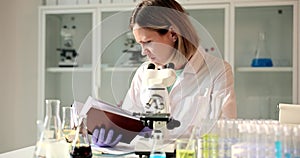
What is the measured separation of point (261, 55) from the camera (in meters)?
3.02

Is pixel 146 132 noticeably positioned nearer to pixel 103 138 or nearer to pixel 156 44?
pixel 103 138

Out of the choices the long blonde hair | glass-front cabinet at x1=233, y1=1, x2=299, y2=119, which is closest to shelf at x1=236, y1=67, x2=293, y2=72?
glass-front cabinet at x1=233, y1=1, x2=299, y2=119

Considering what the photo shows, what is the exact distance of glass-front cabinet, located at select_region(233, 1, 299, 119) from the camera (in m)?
2.94

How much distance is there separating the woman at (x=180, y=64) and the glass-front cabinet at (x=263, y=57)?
4.35 feet

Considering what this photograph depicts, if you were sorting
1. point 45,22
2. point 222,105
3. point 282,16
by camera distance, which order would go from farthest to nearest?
point 45,22 < point 282,16 < point 222,105

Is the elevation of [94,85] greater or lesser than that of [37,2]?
lesser

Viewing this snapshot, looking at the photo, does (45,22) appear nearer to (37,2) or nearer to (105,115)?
(37,2)

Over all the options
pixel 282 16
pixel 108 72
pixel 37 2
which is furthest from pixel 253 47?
pixel 37 2

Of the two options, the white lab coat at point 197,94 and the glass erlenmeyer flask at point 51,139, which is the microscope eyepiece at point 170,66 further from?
the glass erlenmeyer flask at point 51,139

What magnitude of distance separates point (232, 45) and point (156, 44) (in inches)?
58.2

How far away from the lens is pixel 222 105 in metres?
1.49

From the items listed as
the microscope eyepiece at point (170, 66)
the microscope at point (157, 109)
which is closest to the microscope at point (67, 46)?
the microscope eyepiece at point (170, 66)

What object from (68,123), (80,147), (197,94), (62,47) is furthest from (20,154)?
(62,47)

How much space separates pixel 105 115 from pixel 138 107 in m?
0.26
